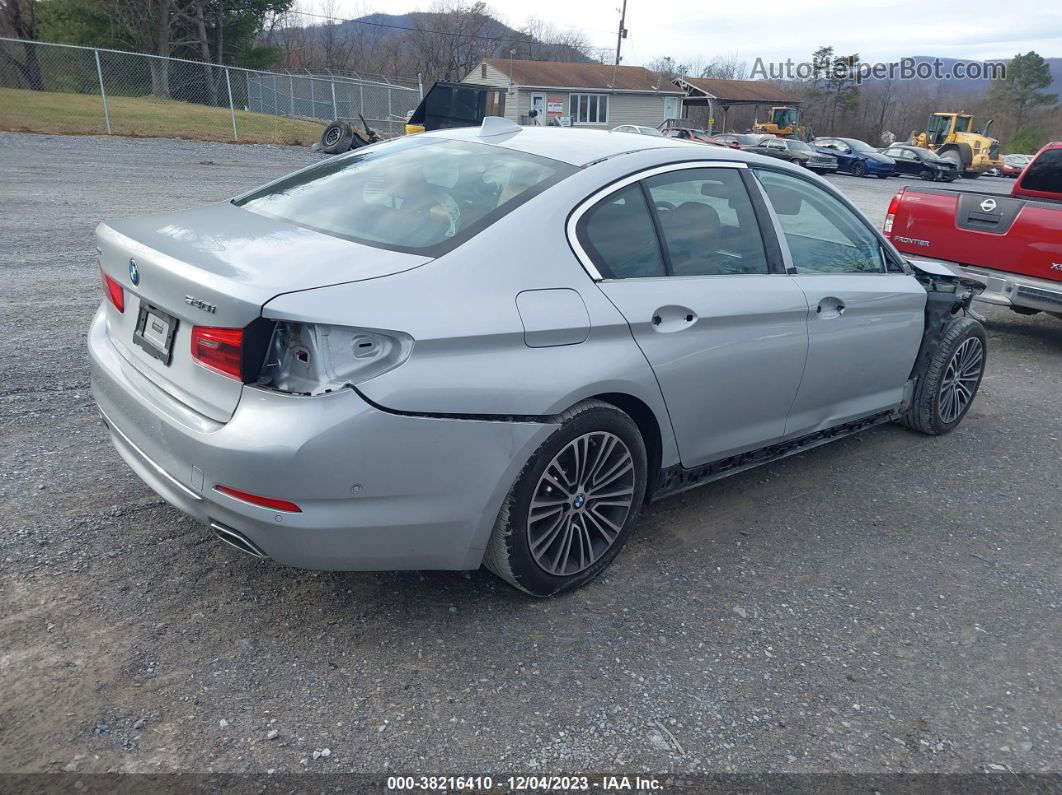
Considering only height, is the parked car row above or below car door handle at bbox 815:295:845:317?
below

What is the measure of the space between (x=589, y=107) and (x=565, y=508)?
54.7 metres

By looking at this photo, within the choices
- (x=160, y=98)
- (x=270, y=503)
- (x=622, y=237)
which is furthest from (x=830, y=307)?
(x=160, y=98)

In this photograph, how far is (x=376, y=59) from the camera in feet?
235

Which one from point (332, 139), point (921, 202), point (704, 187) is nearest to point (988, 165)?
point (332, 139)

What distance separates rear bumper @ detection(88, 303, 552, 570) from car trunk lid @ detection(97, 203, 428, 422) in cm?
13

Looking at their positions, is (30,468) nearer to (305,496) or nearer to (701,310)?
(305,496)

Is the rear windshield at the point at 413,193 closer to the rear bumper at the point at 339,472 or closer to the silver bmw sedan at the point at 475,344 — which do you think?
the silver bmw sedan at the point at 475,344

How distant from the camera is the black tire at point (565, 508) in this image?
2930mm

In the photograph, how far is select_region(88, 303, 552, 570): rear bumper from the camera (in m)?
2.48

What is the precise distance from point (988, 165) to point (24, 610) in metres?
50.0

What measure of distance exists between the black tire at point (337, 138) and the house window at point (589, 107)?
117ft

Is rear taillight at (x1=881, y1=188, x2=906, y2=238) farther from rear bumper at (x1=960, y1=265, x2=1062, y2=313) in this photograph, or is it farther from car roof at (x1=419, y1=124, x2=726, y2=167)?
car roof at (x1=419, y1=124, x2=726, y2=167)

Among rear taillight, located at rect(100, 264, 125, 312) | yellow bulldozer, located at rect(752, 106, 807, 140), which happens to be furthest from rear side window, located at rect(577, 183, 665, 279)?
yellow bulldozer, located at rect(752, 106, 807, 140)

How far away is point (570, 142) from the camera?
3.66 metres
